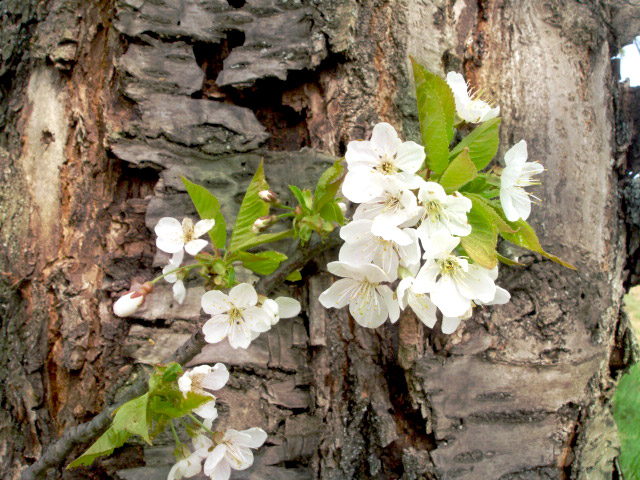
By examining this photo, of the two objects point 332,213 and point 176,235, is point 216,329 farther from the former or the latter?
point 332,213

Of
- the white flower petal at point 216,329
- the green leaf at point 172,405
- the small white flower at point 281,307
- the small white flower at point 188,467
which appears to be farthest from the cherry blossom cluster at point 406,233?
the small white flower at point 188,467

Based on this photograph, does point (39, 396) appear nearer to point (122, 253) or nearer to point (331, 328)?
point (122, 253)

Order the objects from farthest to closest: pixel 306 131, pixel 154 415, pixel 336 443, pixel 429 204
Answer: pixel 306 131
pixel 336 443
pixel 154 415
pixel 429 204

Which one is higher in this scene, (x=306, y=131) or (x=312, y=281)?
(x=306, y=131)

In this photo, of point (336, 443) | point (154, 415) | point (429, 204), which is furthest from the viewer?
point (336, 443)

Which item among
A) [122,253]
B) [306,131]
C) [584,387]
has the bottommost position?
[584,387]

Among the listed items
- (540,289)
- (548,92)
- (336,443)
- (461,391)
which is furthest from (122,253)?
(548,92)

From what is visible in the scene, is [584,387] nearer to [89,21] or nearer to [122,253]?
[122,253]

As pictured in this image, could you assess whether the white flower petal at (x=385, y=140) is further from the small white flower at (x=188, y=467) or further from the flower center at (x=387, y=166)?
the small white flower at (x=188, y=467)

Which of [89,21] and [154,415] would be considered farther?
[89,21]
